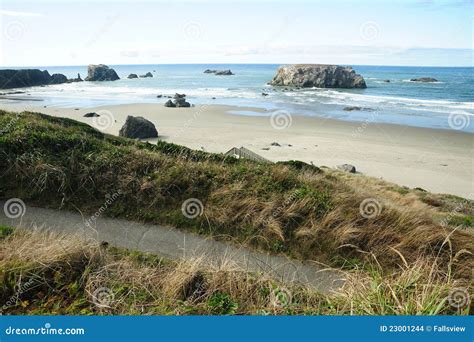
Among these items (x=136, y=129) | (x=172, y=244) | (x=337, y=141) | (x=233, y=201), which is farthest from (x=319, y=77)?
(x=172, y=244)

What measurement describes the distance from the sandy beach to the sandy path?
16.2m

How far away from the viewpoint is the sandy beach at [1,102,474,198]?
843 inches

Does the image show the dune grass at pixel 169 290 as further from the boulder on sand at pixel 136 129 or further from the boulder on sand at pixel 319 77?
the boulder on sand at pixel 319 77

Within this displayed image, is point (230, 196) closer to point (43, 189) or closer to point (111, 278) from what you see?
point (111, 278)

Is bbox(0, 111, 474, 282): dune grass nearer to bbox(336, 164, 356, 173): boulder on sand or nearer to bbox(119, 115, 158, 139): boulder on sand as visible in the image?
bbox(336, 164, 356, 173): boulder on sand

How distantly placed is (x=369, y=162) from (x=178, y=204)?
1853cm

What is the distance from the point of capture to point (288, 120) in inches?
1449

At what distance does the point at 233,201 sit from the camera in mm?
7219

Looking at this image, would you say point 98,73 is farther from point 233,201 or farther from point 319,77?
point 233,201

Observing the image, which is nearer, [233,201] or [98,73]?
[233,201]

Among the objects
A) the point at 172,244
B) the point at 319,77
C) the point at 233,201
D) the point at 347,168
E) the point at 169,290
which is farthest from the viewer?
the point at 319,77

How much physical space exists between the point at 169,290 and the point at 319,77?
297ft

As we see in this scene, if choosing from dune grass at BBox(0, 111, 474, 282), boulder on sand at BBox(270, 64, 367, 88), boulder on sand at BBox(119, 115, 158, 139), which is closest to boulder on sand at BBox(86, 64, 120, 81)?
boulder on sand at BBox(270, 64, 367, 88)

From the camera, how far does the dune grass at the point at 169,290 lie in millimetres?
4086
